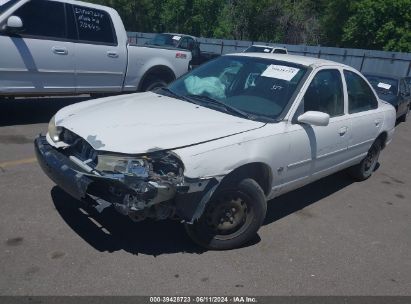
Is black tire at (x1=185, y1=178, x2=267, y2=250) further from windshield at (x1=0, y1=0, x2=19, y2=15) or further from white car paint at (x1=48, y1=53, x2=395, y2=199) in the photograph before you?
windshield at (x1=0, y1=0, x2=19, y2=15)

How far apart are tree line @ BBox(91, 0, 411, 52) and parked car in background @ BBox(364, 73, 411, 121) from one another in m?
26.1

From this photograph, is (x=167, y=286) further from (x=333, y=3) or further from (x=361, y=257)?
(x=333, y=3)

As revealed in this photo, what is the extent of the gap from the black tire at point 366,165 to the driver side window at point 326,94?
1.43 m

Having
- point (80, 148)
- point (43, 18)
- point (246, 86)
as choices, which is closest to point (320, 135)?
point (246, 86)

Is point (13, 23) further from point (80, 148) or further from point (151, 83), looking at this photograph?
point (80, 148)

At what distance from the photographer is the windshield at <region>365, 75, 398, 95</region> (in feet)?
35.9

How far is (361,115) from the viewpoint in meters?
5.18

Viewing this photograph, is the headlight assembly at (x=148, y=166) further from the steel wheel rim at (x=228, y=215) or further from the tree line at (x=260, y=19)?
the tree line at (x=260, y=19)

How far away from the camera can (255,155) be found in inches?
143

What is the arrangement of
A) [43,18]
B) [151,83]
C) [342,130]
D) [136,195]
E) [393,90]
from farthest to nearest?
[393,90] < [151,83] < [43,18] < [342,130] < [136,195]

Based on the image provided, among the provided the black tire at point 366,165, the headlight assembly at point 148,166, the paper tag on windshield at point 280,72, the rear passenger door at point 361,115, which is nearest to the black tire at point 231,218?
the headlight assembly at point 148,166

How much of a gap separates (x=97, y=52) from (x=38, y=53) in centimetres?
111

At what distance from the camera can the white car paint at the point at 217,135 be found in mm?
3305

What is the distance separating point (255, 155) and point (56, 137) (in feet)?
5.97
